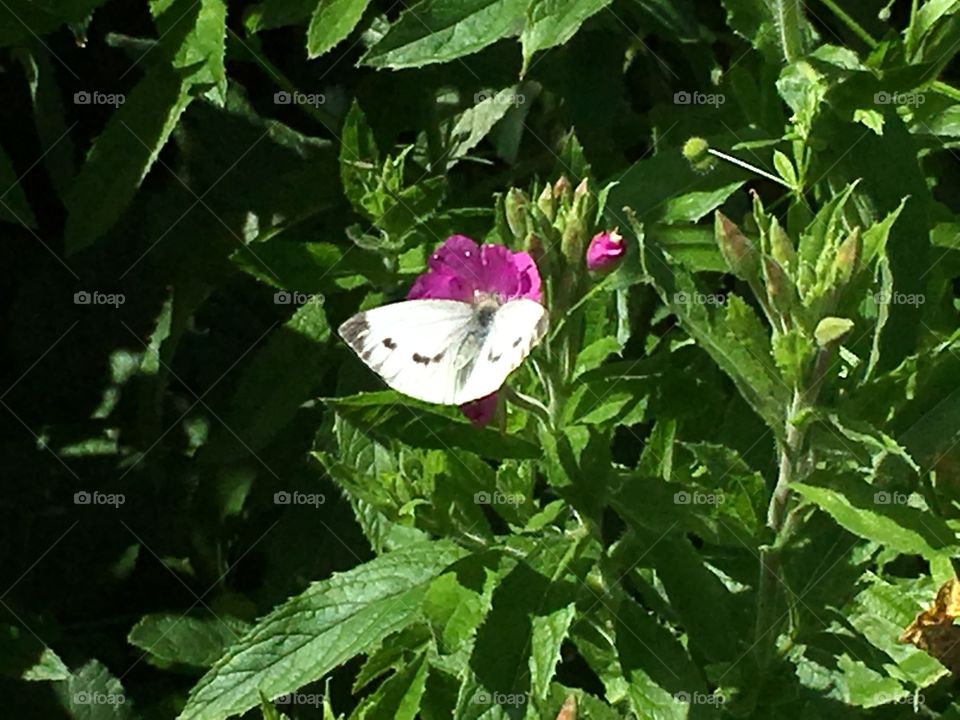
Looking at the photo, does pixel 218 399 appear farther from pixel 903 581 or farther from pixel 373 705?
pixel 903 581

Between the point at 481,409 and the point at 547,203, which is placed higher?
A: the point at 547,203

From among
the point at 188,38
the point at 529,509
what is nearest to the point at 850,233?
the point at 529,509
